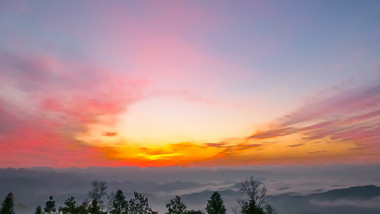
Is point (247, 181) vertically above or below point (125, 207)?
above

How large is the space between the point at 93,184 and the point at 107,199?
11563 mm

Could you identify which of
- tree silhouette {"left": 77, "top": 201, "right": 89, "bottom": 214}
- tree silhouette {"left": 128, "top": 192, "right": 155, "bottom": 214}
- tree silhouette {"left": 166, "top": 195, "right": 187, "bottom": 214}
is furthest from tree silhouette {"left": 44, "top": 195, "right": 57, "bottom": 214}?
tree silhouette {"left": 166, "top": 195, "right": 187, "bottom": 214}

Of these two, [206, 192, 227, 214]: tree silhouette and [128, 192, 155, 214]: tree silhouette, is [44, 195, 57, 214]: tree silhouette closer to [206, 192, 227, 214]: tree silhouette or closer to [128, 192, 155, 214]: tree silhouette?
[128, 192, 155, 214]: tree silhouette

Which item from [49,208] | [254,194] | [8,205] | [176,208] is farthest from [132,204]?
[254,194]

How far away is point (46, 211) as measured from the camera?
75688 mm

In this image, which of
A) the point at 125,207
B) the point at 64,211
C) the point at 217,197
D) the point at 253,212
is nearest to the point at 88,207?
the point at 64,211

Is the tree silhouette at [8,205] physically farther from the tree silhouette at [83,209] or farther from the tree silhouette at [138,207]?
the tree silhouette at [138,207]

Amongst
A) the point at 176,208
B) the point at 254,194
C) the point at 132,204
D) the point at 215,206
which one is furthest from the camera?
the point at 132,204

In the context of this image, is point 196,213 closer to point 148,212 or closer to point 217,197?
point 217,197

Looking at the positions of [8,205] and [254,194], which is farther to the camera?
[8,205]

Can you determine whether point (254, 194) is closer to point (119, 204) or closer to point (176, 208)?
point (176, 208)

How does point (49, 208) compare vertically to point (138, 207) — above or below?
above

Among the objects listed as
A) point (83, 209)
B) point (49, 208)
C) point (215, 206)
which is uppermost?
point (83, 209)

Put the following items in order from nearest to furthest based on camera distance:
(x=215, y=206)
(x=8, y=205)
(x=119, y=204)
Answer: (x=8, y=205)
(x=215, y=206)
(x=119, y=204)
